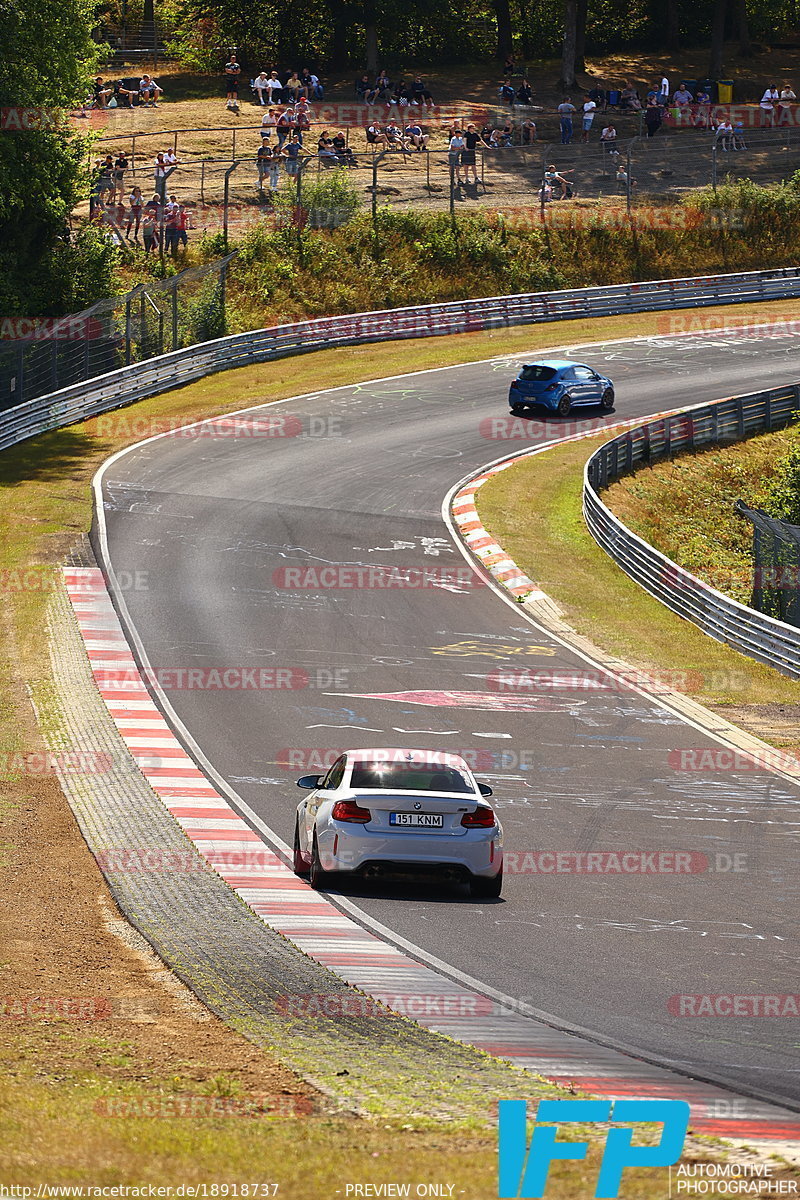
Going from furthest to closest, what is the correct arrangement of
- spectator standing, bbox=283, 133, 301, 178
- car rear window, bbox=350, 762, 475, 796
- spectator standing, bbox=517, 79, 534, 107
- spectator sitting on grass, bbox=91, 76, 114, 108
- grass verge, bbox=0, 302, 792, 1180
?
spectator standing, bbox=517, 79, 534, 107 < spectator sitting on grass, bbox=91, 76, 114, 108 < spectator standing, bbox=283, 133, 301, 178 < car rear window, bbox=350, 762, 475, 796 < grass verge, bbox=0, 302, 792, 1180

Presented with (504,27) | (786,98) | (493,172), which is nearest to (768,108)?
(786,98)

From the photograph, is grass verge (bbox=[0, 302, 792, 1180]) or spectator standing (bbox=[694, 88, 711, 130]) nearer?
grass verge (bbox=[0, 302, 792, 1180])

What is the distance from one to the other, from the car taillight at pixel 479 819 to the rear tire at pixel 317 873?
1.39 metres

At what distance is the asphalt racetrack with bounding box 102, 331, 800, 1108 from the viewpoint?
11.2 metres

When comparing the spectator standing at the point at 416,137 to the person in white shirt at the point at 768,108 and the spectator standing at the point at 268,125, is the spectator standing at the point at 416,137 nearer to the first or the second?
the spectator standing at the point at 268,125

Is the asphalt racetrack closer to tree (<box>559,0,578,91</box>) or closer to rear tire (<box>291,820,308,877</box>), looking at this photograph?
rear tire (<box>291,820,308,877</box>)

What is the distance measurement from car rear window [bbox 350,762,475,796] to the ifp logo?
6.03m

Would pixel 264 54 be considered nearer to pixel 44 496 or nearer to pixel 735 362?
pixel 735 362

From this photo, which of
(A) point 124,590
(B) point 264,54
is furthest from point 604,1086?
(B) point 264,54

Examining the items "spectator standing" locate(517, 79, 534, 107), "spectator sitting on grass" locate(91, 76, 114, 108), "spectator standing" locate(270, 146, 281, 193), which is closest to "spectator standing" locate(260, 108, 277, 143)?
"spectator standing" locate(270, 146, 281, 193)

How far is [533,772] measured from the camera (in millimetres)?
18641

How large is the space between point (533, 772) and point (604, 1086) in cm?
1040

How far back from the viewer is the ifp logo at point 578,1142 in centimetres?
651

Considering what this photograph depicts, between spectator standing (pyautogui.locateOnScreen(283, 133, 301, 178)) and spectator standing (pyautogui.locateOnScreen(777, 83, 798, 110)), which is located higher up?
spectator standing (pyautogui.locateOnScreen(777, 83, 798, 110))
